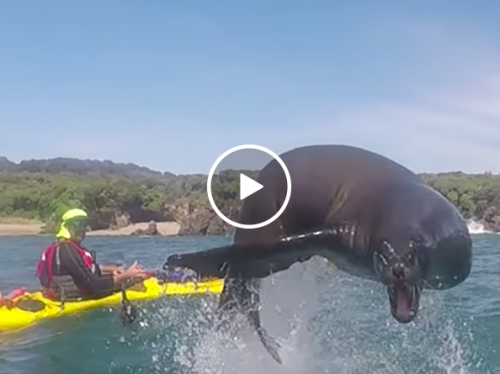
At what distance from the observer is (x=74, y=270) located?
525 inches

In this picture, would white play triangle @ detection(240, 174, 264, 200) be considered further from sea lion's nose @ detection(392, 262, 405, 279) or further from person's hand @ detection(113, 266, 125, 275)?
person's hand @ detection(113, 266, 125, 275)

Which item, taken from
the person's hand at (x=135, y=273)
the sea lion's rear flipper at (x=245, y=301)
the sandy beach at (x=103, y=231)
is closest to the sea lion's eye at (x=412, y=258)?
the sea lion's rear flipper at (x=245, y=301)

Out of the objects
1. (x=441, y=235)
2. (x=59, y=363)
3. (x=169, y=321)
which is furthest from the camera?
(x=169, y=321)

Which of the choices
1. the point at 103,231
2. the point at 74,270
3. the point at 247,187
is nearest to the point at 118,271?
the point at 74,270

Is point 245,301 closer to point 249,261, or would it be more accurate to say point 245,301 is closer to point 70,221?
point 249,261

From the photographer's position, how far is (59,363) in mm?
9961

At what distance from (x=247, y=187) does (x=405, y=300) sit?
6.30 feet

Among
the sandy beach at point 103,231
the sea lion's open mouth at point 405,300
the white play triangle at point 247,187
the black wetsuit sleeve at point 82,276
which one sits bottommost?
the sandy beach at point 103,231

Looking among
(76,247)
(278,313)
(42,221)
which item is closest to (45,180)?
(42,221)

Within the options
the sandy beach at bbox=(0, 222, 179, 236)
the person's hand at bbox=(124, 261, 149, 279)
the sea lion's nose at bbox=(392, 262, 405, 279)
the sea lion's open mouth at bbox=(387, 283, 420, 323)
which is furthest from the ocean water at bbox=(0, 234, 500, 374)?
the sandy beach at bbox=(0, 222, 179, 236)

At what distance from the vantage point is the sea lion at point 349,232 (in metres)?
5.66

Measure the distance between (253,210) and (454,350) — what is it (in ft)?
11.2

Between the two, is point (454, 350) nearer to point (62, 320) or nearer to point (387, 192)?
point (387, 192)

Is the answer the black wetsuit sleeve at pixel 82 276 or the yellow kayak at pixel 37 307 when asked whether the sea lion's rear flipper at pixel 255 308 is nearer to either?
the yellow kayak at pixel 37 307
